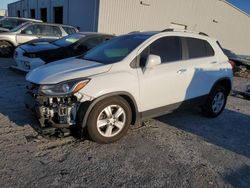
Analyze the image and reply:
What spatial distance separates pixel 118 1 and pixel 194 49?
1329cm

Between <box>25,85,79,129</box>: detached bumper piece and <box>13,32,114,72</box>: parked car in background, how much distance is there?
4291mm

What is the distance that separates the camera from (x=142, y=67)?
4430 millimetres

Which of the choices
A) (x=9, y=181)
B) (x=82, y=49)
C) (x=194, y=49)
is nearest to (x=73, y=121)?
(x=9, y=181)

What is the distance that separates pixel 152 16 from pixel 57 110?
56.5 ft

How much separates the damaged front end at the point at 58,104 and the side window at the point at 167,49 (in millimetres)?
1479

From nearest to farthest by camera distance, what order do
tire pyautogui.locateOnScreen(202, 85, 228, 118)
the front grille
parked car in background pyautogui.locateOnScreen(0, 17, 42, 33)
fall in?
the front grille
tire pyautogui.locateOnScreen(202, 85, 228, 118)
parked car in background pyautogui.locateOnScreen(0, 17, 42, 33)

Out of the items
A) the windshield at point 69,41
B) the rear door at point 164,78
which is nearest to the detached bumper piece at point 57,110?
the rear door at point 164,78

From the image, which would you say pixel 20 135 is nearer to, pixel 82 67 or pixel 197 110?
pixel 82 67

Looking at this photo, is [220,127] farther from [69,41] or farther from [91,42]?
[69,41]

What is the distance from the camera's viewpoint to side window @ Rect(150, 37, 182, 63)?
15.6 feet

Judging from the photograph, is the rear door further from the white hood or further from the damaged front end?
the damaged front end

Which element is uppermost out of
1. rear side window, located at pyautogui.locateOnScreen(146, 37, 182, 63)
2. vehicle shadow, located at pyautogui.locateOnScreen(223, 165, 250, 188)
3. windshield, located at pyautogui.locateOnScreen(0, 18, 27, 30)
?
rear side window, located at pyautogui.locateOnScreen(146, 37, 182, 63)

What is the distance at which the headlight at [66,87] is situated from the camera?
388 cm

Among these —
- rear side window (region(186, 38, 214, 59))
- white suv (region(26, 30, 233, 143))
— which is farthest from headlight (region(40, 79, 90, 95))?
rear side window (region(186, 38, 214, 59))
